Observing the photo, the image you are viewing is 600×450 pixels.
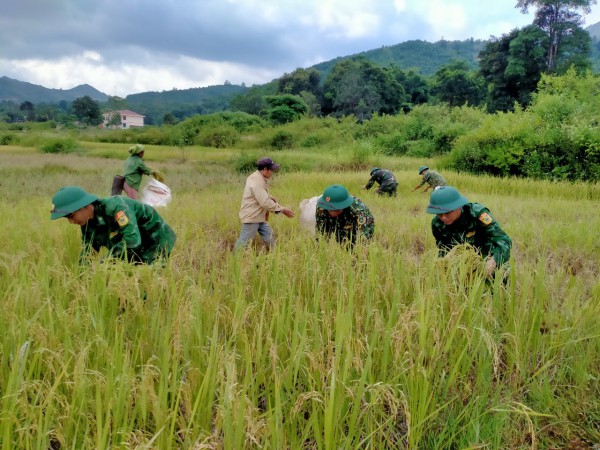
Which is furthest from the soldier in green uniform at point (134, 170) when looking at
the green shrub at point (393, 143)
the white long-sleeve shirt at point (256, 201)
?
the green shrub at point (393, 143)

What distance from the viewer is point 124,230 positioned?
2.99 meters

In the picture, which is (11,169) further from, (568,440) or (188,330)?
(568,440)

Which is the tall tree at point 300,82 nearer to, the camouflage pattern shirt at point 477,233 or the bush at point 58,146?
the bush at point 58,146

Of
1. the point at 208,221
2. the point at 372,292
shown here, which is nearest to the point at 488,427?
the point at 372,292

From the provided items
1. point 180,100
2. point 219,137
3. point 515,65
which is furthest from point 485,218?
point 180,100

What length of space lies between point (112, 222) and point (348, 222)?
2206mm

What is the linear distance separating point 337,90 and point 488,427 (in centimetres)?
3961

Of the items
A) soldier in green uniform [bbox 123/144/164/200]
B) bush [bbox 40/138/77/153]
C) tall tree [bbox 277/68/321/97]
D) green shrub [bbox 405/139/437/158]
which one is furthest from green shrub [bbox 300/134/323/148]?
soldier in green uniform [bbox 123/144/164/200]

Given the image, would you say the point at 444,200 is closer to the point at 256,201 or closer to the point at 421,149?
the point at 256,201

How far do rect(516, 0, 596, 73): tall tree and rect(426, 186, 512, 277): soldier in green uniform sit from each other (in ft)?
99.0

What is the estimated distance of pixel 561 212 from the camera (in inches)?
270

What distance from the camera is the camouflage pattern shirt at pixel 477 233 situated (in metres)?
3.02

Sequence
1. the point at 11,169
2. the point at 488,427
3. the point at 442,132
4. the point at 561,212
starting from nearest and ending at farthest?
1. the point at 488,427
2. the point at 561,212
3. the point at 11,169
4. the point at 442,132

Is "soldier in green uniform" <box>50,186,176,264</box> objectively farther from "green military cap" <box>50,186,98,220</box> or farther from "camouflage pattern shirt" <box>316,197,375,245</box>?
"camouflage pattern shirt" <box>316,197,375,245</box>
